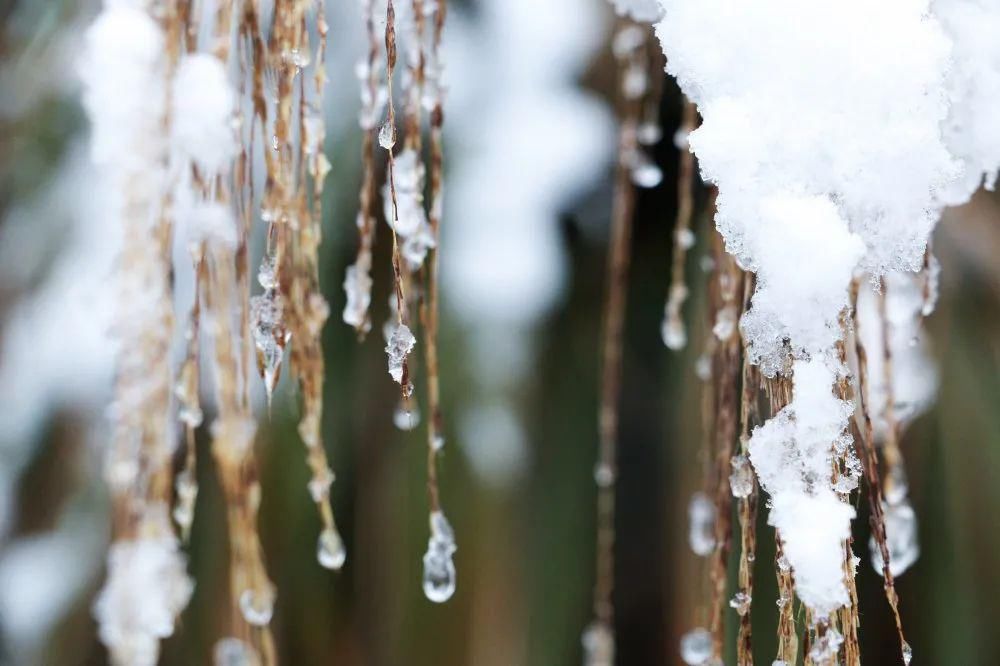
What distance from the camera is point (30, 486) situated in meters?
1.05

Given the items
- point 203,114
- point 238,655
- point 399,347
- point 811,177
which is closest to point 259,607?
point 238,655

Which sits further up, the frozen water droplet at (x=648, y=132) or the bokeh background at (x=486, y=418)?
the frozen water droplet at (x=648, y=132)

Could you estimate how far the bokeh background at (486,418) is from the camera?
102cm

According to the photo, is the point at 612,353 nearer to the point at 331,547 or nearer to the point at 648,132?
the point at 648,132

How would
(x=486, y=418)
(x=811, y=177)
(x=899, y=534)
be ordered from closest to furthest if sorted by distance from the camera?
1. (x=811, y=177)
2. (x=899, y=534)
3. (x=486, y=418)

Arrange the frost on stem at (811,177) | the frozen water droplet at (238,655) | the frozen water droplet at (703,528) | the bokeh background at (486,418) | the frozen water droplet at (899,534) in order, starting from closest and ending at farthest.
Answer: the frost on stem at (811,177)
the frozen water droplet at (238,655)
the frozen water droplet at (899,534)
the frozen water droplet at (703,528)
the bokeh background at (486,418)

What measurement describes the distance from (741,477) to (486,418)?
1.89ft

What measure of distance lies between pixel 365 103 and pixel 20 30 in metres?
0.63

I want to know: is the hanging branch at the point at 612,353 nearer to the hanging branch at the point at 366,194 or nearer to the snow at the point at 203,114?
the hanging branch at the point at 366,194

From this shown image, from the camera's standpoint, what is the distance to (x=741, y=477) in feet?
1.70

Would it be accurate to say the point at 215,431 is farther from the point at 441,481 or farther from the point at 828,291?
the point at 441,481

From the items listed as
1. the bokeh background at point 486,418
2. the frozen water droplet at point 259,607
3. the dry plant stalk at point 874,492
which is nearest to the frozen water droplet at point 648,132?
the bokeh background at point 486,418

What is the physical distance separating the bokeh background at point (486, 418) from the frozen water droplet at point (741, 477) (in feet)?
1.68

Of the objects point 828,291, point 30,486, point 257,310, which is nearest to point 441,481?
point 30,486
